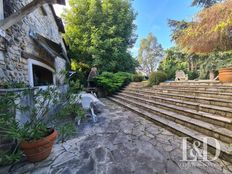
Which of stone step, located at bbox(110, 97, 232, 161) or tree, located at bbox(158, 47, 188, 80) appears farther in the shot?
tree, located at bbox(158, 47, 188, 80)

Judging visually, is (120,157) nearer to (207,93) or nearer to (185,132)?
(185,132)

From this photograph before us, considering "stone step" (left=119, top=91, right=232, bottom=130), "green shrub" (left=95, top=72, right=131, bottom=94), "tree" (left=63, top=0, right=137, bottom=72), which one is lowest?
"stone step" (left=119, top=91, right=232, bottom=130)

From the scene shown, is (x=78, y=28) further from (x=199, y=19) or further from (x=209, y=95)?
(x=209, y=95)

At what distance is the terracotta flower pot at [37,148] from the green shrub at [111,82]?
7449 mm

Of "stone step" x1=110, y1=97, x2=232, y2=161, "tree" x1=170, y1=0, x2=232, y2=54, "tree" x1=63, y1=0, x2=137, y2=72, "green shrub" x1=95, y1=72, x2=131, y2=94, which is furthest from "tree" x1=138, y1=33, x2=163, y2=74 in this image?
"stone step" x1=110, y1=97, x2=232, y2=161

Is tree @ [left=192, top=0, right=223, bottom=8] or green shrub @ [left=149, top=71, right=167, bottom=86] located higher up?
tree @ [left=192, top=0, right=223, bottom=8]

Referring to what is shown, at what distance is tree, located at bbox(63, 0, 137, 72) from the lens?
38.0ft

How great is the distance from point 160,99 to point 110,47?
25.5ft

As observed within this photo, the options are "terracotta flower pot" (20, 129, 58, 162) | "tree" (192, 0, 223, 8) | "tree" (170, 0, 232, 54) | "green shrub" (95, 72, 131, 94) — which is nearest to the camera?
"terracotta flower pot" (20, 129, 58, 162)

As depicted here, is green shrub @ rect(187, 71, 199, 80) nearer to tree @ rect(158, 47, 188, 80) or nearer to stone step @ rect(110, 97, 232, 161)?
tree @ rect(158, 47, 188, 80)

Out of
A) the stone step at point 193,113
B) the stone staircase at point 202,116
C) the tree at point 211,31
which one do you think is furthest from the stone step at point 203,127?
the tree at point 211,31

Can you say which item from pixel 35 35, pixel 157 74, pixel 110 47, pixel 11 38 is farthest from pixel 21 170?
pixel 110 47

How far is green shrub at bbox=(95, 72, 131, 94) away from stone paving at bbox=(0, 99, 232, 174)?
6.27m

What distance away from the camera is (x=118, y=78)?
1027cm
